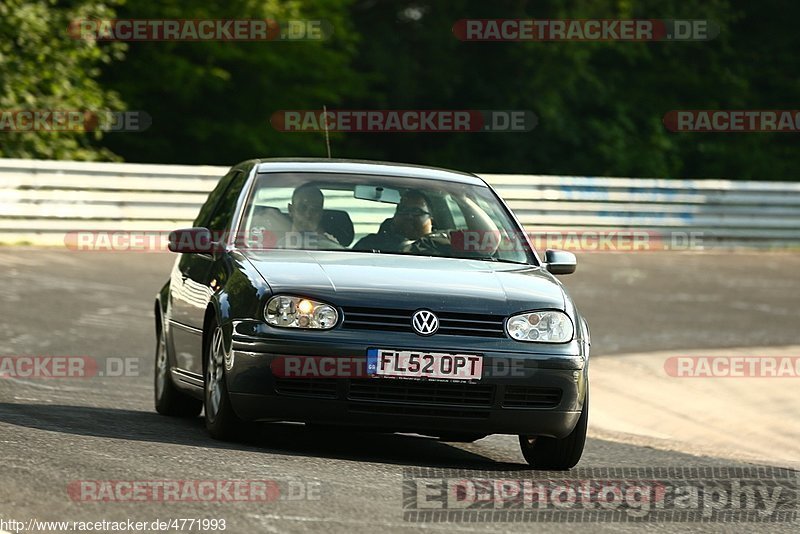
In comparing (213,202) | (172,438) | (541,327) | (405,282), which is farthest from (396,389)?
(213,202)

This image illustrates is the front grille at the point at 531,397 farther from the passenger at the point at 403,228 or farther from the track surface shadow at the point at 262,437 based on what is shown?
the passenger at the point at 403,228

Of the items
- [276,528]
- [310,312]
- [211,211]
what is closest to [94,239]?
[211,211]

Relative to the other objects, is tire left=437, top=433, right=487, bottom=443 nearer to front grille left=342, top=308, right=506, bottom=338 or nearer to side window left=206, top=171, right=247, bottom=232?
front grille left=342, top=308, right=506, bottom=338

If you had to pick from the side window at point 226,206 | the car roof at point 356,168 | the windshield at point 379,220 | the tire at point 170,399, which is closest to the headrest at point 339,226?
the windshield at point 379,220

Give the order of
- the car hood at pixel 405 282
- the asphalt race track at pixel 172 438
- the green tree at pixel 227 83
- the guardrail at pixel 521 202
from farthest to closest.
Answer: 1. the green tree at pixel 227 83
2. the guardrail at pixel 521 202
3. the car hood at pixel 405 282
4. the asphalt race track at pixel 172 438

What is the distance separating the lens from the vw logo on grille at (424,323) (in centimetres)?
828

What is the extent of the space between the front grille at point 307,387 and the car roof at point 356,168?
1.86 meters

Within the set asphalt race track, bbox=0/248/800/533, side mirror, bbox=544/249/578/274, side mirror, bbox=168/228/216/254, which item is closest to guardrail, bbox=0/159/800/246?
asphalt race track, bbox=0/248/800/533

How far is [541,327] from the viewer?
8.51 m

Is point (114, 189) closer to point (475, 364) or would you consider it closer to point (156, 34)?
point (156, 34)

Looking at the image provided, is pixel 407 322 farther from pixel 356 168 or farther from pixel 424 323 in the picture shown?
pixel 356 168

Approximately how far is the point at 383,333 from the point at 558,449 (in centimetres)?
126

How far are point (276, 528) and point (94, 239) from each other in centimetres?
1654

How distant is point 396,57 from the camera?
4194cm
